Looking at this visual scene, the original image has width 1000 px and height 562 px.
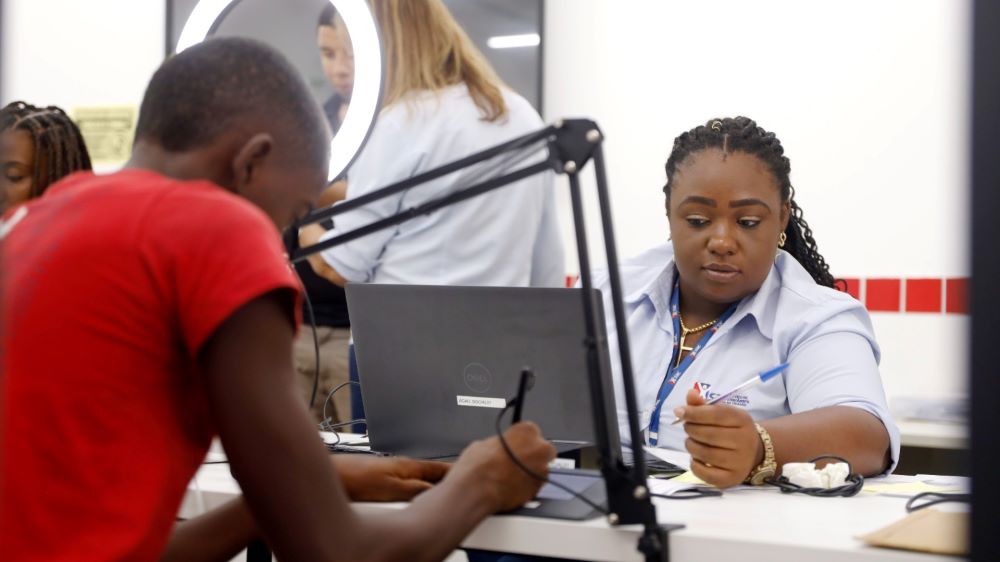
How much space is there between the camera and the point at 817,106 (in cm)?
297

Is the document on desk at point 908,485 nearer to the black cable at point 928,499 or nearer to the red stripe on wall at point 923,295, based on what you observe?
the black cable at point 928,499

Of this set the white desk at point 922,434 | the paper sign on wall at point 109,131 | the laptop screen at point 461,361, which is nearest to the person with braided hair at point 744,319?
the laptop screen at point 461,361

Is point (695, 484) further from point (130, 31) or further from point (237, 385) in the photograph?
point (130, 31)

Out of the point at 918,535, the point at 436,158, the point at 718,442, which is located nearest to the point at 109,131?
the point at 436,158

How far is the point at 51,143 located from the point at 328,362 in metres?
0.73

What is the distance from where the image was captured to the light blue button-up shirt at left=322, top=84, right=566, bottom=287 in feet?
6.53

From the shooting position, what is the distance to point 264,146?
0.95m

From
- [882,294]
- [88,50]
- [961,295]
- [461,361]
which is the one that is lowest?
[882,294]

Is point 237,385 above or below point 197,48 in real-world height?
below

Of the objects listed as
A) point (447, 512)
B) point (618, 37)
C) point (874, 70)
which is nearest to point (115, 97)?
point (618, 37)

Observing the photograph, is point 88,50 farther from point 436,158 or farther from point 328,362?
point 436,158

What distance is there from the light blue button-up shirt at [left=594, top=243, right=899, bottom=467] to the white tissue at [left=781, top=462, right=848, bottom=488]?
165mm

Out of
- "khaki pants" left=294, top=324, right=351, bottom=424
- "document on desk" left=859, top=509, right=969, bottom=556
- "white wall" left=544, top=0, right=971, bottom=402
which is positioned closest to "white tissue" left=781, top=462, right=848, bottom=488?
"document on desk" left=859, top=509, right=969, bottom=556

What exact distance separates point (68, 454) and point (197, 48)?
37 cm
